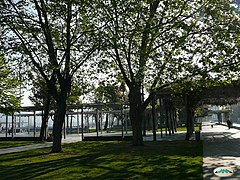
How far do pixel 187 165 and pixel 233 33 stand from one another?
8086 mm

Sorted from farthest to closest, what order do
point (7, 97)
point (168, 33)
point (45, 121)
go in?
point (45, 121) → point (7, 97) → point (168, 33)

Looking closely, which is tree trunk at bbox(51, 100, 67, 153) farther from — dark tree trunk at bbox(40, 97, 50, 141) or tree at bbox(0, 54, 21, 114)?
dark tree trunk at bbox(40, 97, 50, 141)

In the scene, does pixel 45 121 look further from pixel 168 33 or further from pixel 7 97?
pixel 168 33

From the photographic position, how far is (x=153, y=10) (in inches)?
615

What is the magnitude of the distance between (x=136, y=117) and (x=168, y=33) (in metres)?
5.67

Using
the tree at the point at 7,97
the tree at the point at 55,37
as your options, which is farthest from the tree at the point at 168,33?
the tree at the point at 7,97

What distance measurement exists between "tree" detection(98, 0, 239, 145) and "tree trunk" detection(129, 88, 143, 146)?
71.7 inches

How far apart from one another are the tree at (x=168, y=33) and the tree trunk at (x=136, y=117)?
1.82m

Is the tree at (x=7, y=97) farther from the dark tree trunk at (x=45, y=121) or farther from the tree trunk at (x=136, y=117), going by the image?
the tree trunk at (x=136, y=117)

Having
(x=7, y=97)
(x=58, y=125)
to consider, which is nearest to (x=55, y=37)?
(x=58, y=125)

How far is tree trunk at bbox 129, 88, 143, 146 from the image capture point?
18.2 m

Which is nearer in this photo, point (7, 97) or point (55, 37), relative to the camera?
point (55, 37)

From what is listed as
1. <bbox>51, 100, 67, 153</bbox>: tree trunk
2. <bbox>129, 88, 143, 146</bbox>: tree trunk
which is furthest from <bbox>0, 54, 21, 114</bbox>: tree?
<bbox>129, 88, 143, 146</bbox>: tree trunk

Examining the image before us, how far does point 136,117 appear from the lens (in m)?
18.3
